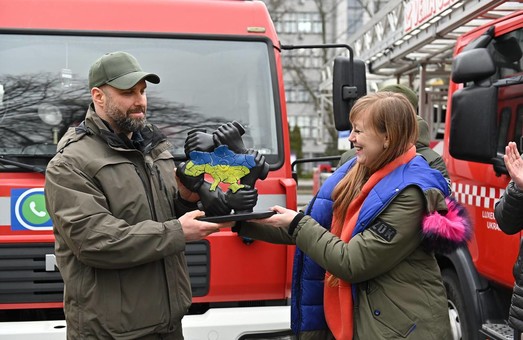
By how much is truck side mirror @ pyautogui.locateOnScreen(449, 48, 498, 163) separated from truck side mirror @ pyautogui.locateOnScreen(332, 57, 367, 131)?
599 millimetres

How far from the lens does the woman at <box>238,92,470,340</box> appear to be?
1.92 m

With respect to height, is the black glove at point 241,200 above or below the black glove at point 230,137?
below

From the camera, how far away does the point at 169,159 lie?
8.16ft

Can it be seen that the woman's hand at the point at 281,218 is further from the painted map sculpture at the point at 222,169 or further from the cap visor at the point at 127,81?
the cap visor at the point at 127,81

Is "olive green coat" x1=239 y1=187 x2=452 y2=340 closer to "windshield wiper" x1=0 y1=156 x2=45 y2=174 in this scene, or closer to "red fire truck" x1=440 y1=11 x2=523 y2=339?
"red fire truck" x1=440 y1=11 x2=523 y2=339

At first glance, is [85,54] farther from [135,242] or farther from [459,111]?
[459,111]

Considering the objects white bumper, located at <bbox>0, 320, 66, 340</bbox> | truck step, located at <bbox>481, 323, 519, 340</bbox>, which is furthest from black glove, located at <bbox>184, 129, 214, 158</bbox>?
truck step, located at <bbox>481, 323, 519, 340</bbox>

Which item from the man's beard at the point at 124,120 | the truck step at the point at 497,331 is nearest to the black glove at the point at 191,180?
the man's beard at the point at 124,120

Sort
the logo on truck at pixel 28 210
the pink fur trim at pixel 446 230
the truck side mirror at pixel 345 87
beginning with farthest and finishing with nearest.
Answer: the truck side mirror at pixel 345 87, the logo on truck at pixel 28 210, the pink fur trim at pixel 446 230

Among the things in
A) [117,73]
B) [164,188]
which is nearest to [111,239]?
[164,188]

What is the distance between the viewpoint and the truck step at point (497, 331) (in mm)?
3037

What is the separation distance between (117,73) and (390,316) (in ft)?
4.32

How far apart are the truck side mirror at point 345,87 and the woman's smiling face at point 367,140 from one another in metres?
1.42

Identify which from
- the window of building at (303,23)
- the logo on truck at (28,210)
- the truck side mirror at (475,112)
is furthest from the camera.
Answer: the window of building at (303,23)
